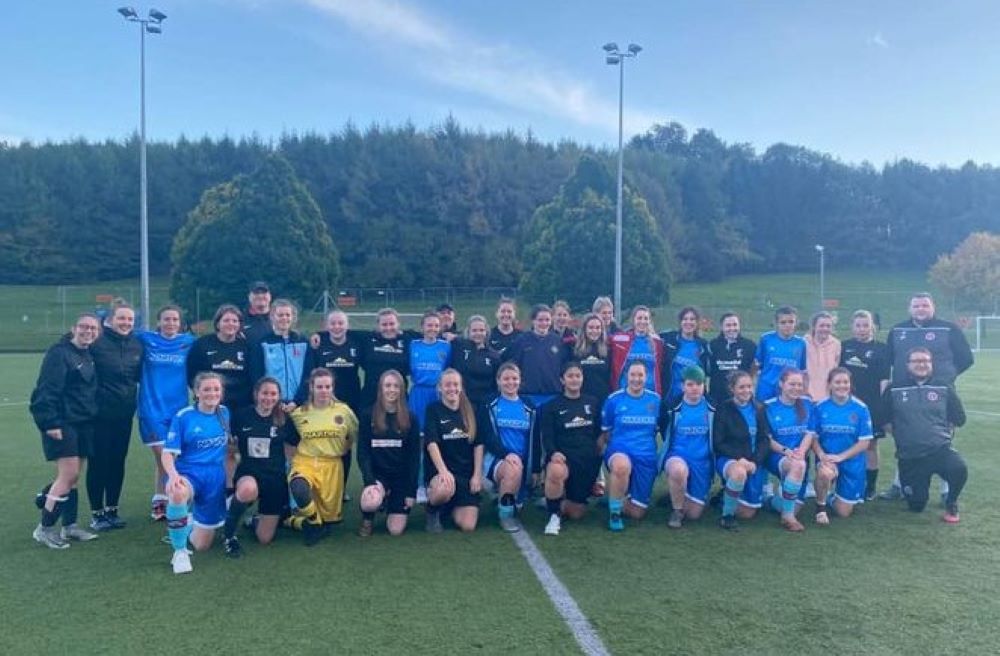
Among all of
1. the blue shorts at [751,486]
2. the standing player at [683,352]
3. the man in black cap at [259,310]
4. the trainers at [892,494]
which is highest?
the man in black cap at [259,310]

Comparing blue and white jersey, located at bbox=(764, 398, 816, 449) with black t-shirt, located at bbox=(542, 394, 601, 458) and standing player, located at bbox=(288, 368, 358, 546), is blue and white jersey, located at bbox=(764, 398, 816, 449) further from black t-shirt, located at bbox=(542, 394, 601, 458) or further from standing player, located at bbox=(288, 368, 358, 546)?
standing player, located at bbox=(288, 368, 358, 546)

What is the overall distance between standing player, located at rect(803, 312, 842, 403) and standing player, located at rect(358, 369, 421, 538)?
360 centimetres

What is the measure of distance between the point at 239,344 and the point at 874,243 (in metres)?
68.0

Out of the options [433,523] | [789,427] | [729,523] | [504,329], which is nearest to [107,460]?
[433,523]

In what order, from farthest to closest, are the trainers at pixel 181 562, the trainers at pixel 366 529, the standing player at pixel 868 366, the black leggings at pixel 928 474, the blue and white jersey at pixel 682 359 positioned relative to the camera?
1. the blue and white jersey at pixel 682 359
2. the standing player at pixel 868 366
3. the black leggings at pixel 928 474
4. the trainers at pixel 366 529
5. the trainers at pixel 181 562

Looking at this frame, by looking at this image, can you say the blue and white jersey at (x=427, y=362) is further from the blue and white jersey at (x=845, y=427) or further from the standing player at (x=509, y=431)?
the blue and white jersey at (x=845, y=427)

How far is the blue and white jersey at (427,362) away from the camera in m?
6.58

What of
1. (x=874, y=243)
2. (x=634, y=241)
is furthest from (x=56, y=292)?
(x=874, y=243)

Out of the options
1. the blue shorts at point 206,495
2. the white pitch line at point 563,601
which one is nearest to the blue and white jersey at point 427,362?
the white pitch line at point 563,601

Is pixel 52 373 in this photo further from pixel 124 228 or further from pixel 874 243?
pixel 874 243

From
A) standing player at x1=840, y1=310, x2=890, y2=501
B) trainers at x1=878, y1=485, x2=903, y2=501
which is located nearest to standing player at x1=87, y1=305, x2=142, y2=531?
standing player at x1=840, y1=310, x2=890, y2=501

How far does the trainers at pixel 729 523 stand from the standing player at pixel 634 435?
0.57 m

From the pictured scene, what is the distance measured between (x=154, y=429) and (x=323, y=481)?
1473 mm

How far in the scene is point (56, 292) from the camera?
4269 cm
